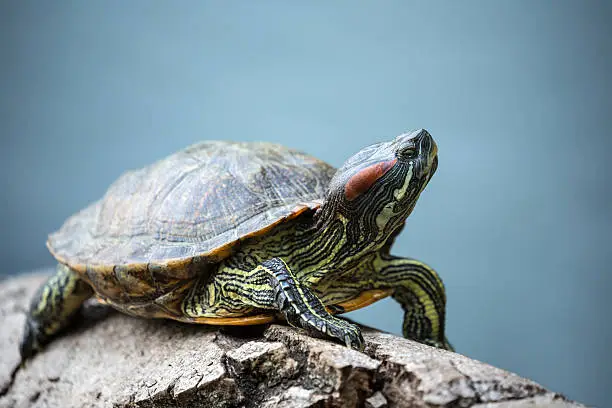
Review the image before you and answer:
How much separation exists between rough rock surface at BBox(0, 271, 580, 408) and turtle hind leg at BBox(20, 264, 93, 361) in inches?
8.5

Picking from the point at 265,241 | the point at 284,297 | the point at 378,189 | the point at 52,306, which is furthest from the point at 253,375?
the point at 52,306

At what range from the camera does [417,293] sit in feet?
9.70

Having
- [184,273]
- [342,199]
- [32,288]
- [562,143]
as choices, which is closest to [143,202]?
[184,273]

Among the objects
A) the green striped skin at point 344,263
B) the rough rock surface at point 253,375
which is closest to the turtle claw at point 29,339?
the rough rock surface at point 253,375

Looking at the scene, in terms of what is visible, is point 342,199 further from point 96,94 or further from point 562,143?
point 96,94

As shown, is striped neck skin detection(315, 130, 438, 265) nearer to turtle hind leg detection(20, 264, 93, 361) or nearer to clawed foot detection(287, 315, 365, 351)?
clawed foot detection(287, 315, 365, 351)

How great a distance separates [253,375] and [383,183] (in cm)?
107

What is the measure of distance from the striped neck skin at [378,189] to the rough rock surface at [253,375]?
0.54 m

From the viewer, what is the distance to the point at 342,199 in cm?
240

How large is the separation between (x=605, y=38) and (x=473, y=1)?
4.19 ft

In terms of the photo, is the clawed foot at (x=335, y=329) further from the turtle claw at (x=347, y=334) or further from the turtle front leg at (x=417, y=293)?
the turtle front leg at (x=417, y=293)

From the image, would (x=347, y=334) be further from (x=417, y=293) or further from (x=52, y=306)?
(x=52, y=306)

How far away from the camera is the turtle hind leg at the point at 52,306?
3.44m

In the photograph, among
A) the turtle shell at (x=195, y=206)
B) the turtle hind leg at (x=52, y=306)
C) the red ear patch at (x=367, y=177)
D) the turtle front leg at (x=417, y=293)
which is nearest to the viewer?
the red ear patch at (x=367, y=177)
